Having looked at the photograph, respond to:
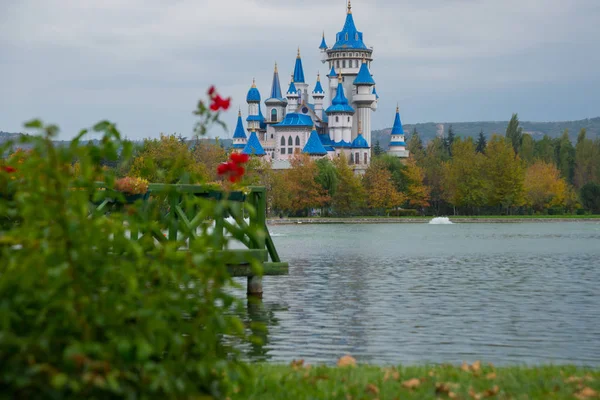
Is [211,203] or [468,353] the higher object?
[211,203]

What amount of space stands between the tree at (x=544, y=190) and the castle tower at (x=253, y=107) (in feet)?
165

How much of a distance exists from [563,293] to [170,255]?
16567 mm

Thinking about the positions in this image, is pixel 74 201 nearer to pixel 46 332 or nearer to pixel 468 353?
pixel 46 332

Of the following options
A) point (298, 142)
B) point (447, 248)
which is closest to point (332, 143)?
point (298, 142)

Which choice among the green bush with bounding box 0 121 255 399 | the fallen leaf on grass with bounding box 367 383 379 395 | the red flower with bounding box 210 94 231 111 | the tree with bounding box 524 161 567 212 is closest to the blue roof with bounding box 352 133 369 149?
the tree with bounding box 524 161 567 212

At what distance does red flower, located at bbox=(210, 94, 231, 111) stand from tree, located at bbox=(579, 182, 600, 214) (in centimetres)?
9577

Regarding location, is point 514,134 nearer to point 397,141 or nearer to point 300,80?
point 397,141

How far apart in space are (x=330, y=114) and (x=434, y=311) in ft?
376

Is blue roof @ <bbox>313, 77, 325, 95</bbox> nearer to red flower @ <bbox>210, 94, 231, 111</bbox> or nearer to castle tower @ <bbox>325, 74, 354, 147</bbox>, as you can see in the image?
castle tower @ <bbox>325, 74, 354, 147</bbox>

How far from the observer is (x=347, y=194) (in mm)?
98562

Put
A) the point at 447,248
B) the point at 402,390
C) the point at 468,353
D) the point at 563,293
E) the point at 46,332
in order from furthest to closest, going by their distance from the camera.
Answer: the point at 447,248
the point at 563,293
the point at 468,353
the point at 402,390
the point at 46,332

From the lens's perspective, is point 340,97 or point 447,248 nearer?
point 447,248

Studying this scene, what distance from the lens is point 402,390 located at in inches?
285

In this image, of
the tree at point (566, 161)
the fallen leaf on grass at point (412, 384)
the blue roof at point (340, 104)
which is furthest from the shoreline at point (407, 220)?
the fallen leaf on grass at point (412, 384)
